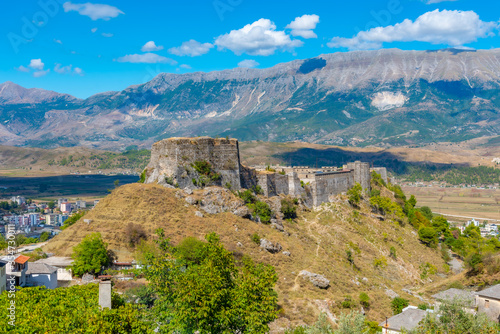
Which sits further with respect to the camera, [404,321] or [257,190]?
[257,190]

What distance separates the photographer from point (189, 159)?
180 ft

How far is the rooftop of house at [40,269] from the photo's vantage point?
34.1 meters

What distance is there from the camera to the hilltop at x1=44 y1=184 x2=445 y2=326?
42.6 meters

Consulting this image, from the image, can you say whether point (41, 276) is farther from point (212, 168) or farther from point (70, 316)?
point (212, 168)

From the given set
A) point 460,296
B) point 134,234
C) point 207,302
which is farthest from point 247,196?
point 207,302

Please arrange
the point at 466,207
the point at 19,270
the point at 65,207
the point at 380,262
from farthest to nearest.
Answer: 1. the point at 466,207
2. the point at 65,207
3. the point at 380,262
4. the point at 19,270

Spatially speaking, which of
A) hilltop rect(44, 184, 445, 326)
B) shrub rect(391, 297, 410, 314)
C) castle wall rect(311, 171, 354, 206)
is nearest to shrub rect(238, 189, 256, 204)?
hilltop rect(44, 184, 445, 326)

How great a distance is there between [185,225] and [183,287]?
2317 cm

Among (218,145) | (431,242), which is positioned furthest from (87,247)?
(431,242)

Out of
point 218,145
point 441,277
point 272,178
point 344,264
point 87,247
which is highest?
point 218,145

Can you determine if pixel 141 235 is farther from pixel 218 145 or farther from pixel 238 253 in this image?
pixel 218 145

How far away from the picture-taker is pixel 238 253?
44.8m

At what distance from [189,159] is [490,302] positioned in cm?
3610

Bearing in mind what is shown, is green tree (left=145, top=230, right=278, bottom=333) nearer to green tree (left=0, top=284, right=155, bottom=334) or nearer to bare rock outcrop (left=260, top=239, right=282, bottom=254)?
green tree (left=0, top=284, right=155, bottom=334)
